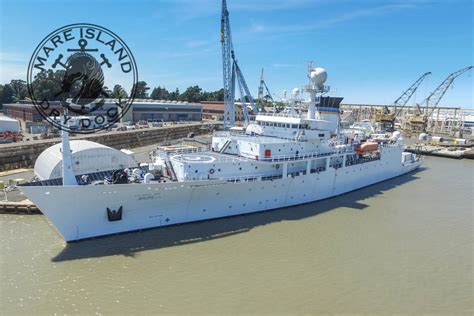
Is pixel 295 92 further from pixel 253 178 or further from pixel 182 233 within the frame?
pixel 182 233

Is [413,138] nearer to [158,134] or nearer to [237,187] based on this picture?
[158,134]

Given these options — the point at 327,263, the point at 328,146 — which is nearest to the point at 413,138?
the point at 328,146

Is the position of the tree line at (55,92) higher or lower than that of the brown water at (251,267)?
higher

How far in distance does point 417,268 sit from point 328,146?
12135 millimetres

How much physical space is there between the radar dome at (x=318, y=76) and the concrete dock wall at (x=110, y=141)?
27.3 m

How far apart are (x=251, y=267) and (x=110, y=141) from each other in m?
33.1

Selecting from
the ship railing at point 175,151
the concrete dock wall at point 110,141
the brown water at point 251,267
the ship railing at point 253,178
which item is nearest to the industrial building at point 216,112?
the concrete dock wall at point 110,141

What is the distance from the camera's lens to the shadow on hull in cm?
1461

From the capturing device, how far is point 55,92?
65.2 meters

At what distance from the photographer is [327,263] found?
14789 millimetres

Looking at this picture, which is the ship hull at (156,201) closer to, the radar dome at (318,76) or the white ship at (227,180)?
the white ship at (227,180)

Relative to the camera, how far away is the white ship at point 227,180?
48.9 ft

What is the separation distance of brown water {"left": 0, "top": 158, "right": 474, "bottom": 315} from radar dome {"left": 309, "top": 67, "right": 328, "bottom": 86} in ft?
36.6

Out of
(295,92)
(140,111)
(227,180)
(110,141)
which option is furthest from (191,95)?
(227,180)
